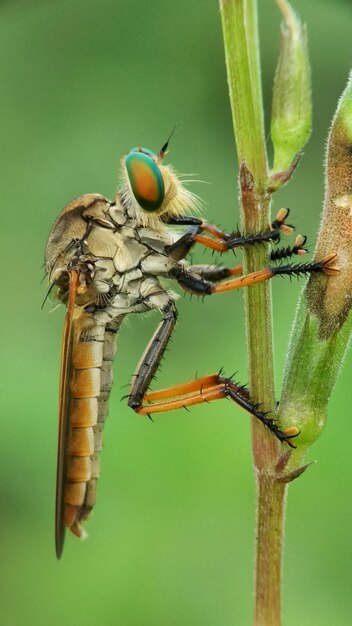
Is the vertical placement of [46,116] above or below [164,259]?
above

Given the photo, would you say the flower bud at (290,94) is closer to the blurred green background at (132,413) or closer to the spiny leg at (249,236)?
the spiny leg at (249,236)

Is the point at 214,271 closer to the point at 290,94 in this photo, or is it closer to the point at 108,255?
the point at 108,255

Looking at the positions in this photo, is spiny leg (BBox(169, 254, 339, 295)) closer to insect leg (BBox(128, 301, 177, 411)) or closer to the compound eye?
insect leg (BBox(128, 301, 177, 411))

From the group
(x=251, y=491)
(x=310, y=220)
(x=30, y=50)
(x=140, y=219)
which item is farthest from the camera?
(x=30, y=50)

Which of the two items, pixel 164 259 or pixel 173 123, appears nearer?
pixel 164 259

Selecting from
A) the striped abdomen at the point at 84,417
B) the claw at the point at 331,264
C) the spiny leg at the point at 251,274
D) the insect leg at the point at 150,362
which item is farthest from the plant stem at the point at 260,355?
the striped abdomen at the point at 84,417

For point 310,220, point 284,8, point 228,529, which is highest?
point 310,220

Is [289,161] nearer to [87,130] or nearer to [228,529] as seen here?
[228,529]

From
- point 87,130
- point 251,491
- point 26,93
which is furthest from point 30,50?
point 251,491
